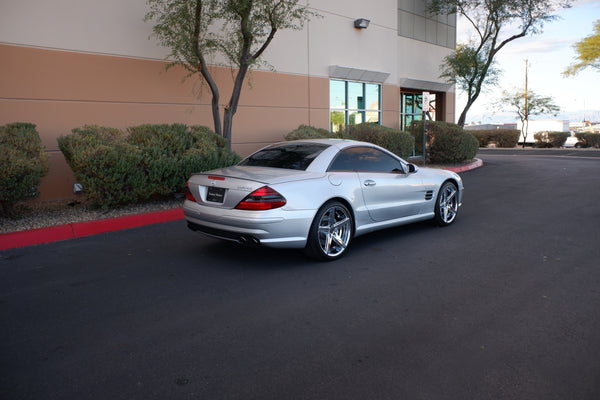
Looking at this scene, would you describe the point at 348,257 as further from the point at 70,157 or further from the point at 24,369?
the point at 70,157

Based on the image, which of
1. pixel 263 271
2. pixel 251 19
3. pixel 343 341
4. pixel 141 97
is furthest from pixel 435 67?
pixel 343 341

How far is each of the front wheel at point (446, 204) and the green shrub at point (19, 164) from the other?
21.1 ft

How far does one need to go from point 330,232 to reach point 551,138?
111 ft

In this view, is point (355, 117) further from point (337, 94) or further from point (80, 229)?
point (80, 229)

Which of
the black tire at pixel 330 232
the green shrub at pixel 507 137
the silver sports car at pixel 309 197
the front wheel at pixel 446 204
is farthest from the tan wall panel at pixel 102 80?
the green shrub at pixel 507 137

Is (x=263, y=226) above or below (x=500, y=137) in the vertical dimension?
below

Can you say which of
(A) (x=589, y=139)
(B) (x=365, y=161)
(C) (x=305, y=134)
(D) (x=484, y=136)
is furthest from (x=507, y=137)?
(B) (x=365, y=161)

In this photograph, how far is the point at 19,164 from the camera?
23.2ft

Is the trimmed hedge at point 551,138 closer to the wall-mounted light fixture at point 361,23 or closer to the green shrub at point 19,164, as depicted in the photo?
the wall-mounted light fixture at point 361,23

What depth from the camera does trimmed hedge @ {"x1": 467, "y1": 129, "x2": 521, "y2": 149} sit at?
35.6 meters

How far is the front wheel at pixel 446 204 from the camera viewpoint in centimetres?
736

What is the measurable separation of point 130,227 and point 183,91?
224 inches

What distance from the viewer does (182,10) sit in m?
10.5

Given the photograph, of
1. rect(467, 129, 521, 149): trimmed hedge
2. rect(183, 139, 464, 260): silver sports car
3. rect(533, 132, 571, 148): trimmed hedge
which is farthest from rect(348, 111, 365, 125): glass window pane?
rect(533, 132, 571, 148): trimmed hedge
